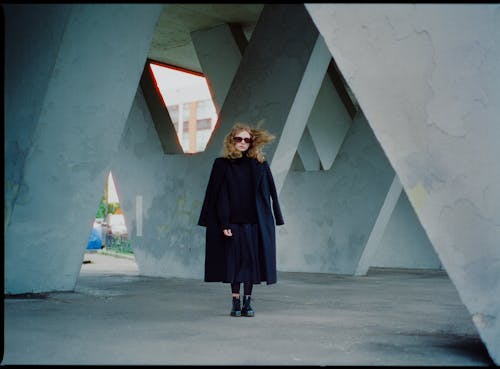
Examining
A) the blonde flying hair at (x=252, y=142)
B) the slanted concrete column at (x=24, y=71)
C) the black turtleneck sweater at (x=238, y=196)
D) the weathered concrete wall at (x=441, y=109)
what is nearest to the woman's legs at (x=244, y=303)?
the black turtleneck sweater at (x=238, y=196)

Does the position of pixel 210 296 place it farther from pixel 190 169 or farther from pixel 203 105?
pixel 203 105

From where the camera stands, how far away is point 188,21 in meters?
17.8

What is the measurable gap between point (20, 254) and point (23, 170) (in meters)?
1.13

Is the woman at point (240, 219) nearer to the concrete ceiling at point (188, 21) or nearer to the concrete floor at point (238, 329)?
the concrete floor at point (238, 329)

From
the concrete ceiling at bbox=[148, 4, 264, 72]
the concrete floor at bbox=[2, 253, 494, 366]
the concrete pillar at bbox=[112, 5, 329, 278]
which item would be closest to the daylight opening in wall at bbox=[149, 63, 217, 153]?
the concrete ceiling at bbox=[148, 4, 264, 72]

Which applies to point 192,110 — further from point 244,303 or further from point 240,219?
point 244,303

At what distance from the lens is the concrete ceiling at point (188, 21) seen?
16609 millimetres

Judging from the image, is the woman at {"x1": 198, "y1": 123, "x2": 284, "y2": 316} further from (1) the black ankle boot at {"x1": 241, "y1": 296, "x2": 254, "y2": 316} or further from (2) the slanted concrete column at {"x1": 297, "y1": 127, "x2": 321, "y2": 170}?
(2) the slanted concrete column at {"x1": 297, "y1": 127, "x2": 321, "y2": 170}

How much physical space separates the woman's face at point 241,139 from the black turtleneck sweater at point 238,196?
0.67ft

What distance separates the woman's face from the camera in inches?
277

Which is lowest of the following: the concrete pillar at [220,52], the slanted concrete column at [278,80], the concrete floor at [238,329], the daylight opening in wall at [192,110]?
the concrete floor at [238,329]

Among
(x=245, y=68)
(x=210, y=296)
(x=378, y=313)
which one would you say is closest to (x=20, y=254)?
(x=210, y=296)

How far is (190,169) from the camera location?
13102mm

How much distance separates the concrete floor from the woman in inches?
18.0
